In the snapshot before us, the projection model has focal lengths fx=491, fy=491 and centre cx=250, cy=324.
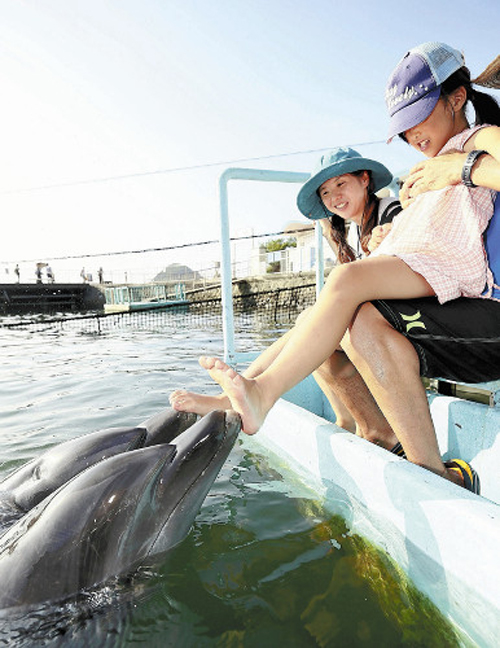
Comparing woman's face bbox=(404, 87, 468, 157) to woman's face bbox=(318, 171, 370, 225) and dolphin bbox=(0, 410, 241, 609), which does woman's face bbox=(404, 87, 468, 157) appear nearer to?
woman's face bbox=(318, 171, 370, 225)

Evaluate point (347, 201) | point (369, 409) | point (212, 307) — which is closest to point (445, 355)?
point (369, 409)

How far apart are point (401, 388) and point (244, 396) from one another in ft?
1.73

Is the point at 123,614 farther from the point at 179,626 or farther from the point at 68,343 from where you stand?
the point at 68,343

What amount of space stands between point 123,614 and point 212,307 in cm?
1942

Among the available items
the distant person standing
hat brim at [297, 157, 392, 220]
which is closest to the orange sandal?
hat brim at [297, 157, 392, 220]

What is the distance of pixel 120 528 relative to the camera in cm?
133

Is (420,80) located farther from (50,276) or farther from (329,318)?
(50,276)

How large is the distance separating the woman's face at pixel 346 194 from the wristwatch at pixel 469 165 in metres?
0.82

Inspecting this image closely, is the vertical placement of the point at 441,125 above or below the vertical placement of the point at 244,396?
above

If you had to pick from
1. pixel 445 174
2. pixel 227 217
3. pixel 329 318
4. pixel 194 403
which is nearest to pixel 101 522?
pixel 194 403

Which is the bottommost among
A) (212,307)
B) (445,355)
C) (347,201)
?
(212,307)

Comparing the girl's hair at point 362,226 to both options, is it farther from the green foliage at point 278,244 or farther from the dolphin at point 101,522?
the green foliage at point 278,244

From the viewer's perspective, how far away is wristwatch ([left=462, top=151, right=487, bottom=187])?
1617 mm

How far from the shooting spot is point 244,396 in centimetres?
156
